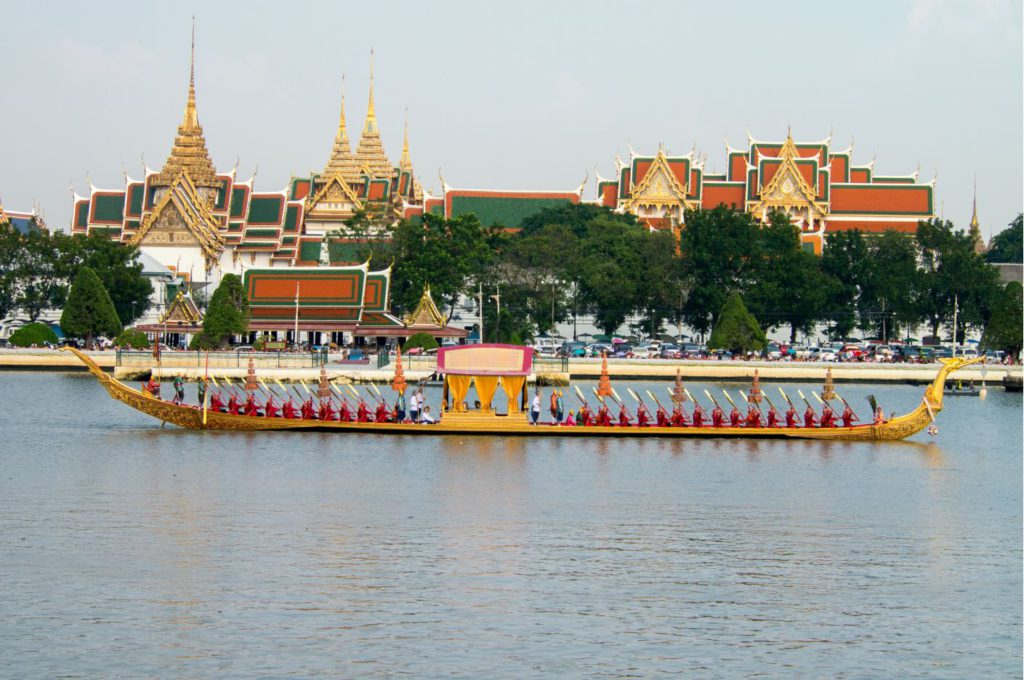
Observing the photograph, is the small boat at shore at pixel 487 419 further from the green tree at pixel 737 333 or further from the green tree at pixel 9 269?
the green tree at pixel 9 269

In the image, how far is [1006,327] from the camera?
7575 centimetres

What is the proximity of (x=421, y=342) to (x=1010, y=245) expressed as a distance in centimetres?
6297

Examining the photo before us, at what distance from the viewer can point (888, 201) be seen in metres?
115

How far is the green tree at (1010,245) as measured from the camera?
12256 centimetres

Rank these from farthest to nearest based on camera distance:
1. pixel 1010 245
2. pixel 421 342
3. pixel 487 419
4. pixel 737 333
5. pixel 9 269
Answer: pixel 1010 245 < pixel 9 269 < pixel 737 333 < pixel 421 342 < pixel 487 419

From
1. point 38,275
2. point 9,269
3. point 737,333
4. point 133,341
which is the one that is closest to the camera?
point 133,341

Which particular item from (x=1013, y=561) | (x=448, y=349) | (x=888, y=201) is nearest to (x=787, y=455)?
(x=448, y=349)

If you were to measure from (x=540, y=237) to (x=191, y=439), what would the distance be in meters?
42.9

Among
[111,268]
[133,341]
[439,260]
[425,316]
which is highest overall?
[439,260]

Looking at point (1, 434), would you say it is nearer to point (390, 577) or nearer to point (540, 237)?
point (390, 577)

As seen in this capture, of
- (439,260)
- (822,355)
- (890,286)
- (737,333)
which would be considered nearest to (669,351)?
(737,333)

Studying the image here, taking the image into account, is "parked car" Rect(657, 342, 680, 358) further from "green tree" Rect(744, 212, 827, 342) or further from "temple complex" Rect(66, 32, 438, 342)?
"temple complex" Rect(66, 32, 438, 342)

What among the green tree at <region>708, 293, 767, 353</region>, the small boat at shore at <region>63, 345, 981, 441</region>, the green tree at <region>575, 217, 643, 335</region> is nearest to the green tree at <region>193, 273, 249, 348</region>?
the green tree at <region>575, 217, 643, 335</region>

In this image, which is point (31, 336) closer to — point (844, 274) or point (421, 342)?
point (421, 342)
